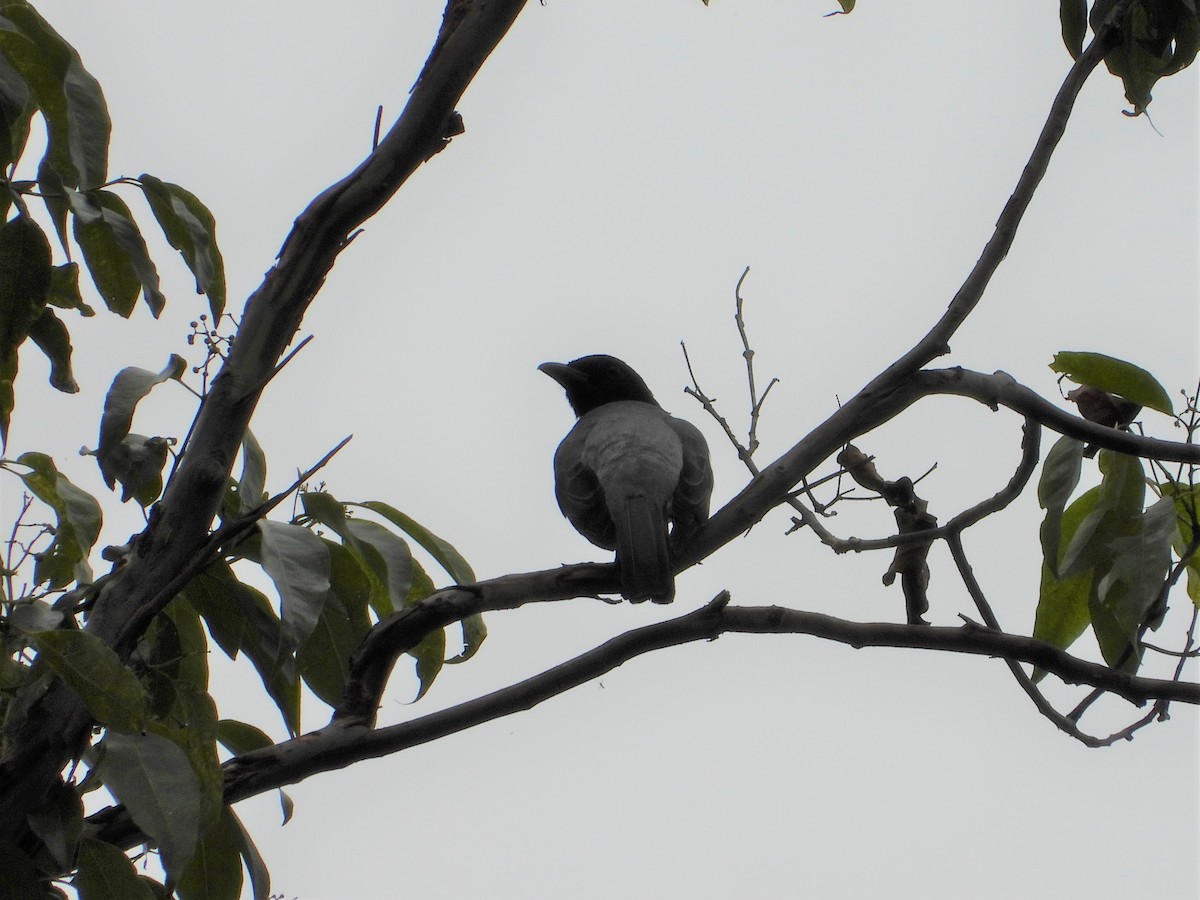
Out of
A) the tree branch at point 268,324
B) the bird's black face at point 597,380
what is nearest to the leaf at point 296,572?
Answer: the tree branch at point 268,324

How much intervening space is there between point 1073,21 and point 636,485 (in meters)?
2.15

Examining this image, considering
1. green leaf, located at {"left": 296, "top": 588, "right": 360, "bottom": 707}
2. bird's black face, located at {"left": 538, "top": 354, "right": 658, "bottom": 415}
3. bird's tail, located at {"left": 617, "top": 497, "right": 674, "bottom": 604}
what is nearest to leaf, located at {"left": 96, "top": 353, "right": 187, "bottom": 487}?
green leaf, located at {"left": 296, "top": 588, "right": 360, "bottom": 707}

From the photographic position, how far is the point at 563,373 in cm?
632

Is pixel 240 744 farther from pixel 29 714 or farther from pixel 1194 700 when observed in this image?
pixel 1194 700

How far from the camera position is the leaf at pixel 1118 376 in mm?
3035

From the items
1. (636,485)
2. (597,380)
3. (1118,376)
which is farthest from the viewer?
(597,380)

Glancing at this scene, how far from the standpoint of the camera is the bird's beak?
6.29 metres

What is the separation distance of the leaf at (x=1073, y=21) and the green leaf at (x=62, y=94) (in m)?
2.90

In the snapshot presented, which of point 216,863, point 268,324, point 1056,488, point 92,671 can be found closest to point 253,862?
point 216,863

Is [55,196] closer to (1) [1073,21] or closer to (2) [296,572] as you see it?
(2) [296,572]

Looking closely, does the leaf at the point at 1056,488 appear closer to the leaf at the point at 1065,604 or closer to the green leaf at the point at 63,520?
the leaf at the point at 1065,604

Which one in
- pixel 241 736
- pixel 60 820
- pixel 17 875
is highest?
pixel 241 736

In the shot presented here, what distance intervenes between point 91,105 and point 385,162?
757mm

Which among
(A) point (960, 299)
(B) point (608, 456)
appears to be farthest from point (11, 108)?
(B) point (608, 456)
